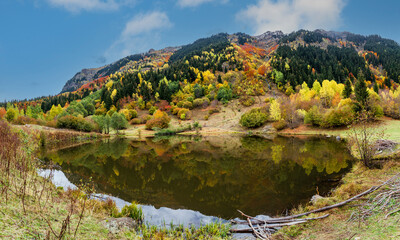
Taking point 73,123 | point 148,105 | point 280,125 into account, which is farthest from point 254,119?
point 73,123

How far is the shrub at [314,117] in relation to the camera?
148 ft

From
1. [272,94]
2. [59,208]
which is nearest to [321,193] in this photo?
[59,208]

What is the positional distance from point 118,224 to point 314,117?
1947 inches

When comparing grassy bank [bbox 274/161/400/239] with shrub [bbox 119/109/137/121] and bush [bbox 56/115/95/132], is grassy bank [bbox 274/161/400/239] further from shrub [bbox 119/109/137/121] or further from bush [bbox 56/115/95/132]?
shrub [bbox 119/109/137/121]

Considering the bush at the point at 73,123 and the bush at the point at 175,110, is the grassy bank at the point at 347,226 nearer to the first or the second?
the bush at the point at 73,123

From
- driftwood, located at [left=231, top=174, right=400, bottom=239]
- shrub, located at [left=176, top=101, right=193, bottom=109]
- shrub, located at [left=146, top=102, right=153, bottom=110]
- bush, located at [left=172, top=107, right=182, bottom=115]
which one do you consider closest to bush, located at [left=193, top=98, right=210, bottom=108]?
shrub, located at [left=176, top=101, right=193, bottom=109]

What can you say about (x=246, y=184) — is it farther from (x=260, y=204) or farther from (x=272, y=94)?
(x=272, y=94)

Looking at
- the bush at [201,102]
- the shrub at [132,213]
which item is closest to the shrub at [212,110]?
the bush at [201,102]

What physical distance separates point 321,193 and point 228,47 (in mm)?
171423

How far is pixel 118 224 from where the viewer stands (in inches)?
265

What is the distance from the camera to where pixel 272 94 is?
306 feet

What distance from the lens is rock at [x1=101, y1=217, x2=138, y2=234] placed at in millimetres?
6347

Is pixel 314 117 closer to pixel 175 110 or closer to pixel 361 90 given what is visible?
pixel 361 90

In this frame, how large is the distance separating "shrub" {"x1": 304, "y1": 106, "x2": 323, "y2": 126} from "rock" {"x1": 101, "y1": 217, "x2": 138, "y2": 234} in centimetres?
4825
